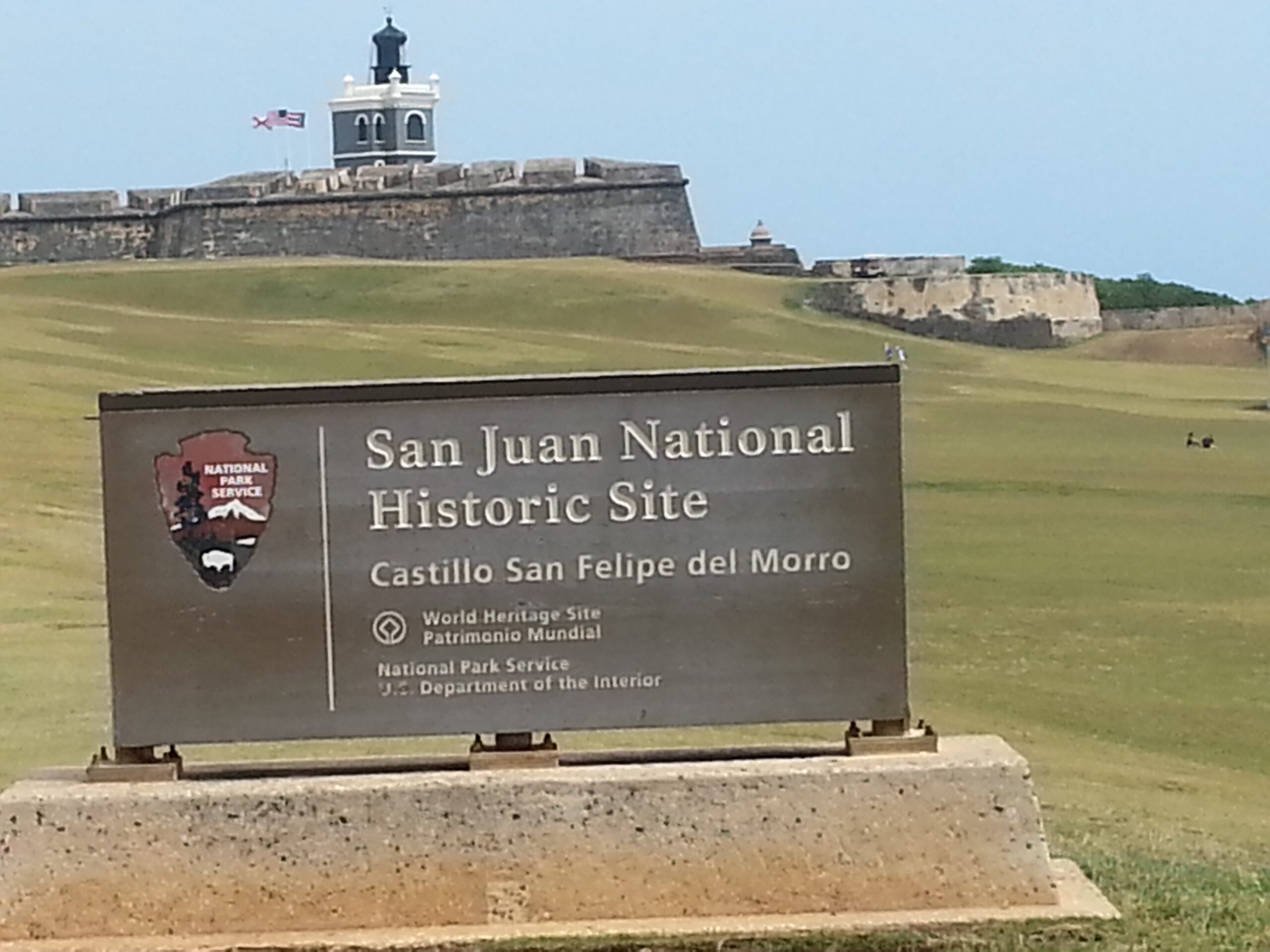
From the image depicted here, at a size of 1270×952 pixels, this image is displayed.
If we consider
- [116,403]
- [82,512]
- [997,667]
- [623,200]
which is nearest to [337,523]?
[116,403]

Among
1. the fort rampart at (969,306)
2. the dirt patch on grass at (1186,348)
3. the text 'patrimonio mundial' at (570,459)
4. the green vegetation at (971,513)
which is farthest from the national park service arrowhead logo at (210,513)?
the dirt patch on grass at (1186,348)

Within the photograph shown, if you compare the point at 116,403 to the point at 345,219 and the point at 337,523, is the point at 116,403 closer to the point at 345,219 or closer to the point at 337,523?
the point at 337,523

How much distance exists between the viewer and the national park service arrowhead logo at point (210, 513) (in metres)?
5.13

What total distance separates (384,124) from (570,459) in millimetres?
77352

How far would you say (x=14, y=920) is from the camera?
5.01 metres

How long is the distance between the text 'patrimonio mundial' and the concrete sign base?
0.56 m

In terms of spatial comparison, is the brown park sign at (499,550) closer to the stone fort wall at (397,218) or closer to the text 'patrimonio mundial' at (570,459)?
the text 'patrimonio mundial' at (570,459)

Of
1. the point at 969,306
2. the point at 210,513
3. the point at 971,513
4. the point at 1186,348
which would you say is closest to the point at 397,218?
the point at 969,306

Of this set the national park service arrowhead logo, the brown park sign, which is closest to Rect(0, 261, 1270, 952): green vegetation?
the brown park sign

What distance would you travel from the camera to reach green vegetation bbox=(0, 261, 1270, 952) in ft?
26.4

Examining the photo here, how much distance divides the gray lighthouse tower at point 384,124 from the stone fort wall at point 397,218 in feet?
102

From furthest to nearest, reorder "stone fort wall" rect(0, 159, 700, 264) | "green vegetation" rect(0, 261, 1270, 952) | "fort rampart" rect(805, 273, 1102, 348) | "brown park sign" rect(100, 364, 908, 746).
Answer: "stone fort wall" rect(0, 159, 700, 264), "fort rampart" rect(805, 273, 1102, 348), "green vegetation" rect(0, 261, 1270, 952), "brown park sign" rect(100, 364, 908, 746)

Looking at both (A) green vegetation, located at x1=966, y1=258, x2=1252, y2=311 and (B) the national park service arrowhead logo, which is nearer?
(B) the national park service arrowhead logo

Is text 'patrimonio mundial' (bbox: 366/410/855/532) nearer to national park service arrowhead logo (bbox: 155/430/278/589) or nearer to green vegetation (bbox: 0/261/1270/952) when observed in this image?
national park service arrowhead logo (bbox: 155/430/278/589)
